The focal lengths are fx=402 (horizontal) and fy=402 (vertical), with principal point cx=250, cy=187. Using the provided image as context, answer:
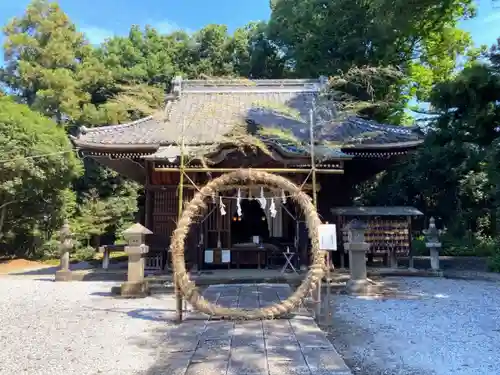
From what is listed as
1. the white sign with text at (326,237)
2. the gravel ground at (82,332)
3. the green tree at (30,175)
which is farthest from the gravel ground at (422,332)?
the green tree at (30,175)

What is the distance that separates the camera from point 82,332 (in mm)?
5105

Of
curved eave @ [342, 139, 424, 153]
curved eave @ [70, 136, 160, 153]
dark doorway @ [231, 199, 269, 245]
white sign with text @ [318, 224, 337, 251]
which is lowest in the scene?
white sign with text @ [318, 224, 337, 251]

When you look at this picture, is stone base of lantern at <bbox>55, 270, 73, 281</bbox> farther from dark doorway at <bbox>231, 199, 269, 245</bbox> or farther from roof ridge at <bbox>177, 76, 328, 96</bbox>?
roof ridge at <bbox>177, 76, 328, 96</bbox>

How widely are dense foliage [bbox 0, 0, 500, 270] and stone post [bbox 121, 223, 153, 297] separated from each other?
99.1 inches

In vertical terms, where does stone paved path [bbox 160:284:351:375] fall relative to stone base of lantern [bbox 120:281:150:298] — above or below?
below

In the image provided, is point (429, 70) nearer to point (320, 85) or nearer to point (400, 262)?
point (320, 85)

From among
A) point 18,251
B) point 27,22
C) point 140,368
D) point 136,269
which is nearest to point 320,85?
point 136,269

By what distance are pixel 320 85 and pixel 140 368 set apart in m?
11.8

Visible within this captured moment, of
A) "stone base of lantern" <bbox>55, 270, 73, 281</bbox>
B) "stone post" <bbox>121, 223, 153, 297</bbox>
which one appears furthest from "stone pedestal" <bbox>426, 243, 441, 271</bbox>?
"stone base of lantern" <bbox>55, 270, 73, 281</bbox>

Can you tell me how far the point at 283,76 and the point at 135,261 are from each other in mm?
18937

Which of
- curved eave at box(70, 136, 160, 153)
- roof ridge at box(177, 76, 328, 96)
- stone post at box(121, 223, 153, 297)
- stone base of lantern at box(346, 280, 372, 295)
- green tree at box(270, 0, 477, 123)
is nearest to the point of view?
stone post at box(121, 223, 153, 297)

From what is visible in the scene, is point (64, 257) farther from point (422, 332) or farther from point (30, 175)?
point (422, 332)

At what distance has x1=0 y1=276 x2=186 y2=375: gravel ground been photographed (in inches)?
152

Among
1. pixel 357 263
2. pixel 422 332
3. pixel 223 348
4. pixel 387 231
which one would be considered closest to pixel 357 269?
pixel 357 263
